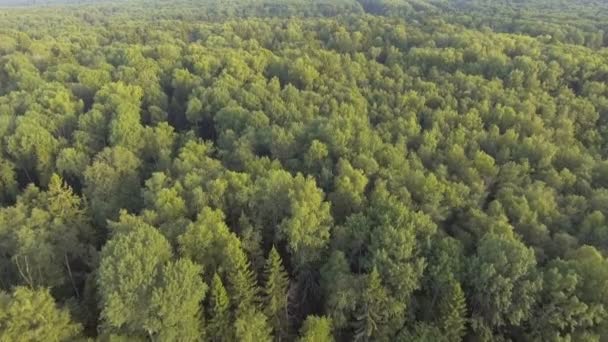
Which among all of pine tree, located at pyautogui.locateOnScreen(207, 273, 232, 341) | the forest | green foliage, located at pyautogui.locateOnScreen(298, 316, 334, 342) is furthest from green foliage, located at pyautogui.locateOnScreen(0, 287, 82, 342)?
green foliage, located at pyautogui.locateOnScreen(298, 316, 334, 342)

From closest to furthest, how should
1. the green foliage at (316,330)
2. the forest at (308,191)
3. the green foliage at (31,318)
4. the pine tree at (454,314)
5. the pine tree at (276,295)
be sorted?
the green foliage at (31,318) < the green foliage at (316,330) < the pine tree at (454,314) < the forest at (308,191) < the pine tree at (276,295)

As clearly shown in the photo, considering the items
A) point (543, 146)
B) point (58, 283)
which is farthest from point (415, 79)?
point (58, 283)

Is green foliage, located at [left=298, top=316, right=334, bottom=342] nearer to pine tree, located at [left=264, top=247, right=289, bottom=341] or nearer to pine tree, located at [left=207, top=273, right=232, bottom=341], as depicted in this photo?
pine tree, located at [left=264, top=247, right=289, bottom=341]

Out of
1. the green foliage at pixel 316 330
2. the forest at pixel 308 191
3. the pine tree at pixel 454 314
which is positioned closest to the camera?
the green foliage at pixel 316 330

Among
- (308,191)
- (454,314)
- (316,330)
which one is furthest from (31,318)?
(454,314)

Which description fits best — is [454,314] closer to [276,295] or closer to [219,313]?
[276,295]

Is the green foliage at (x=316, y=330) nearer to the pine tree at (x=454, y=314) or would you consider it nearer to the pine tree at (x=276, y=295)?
the pine tree at (x=276, y=295)

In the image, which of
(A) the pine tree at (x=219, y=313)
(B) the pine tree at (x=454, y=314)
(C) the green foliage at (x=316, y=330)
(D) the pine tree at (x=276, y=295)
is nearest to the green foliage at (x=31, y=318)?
(A) the pine tree at (x=219, y=313)
